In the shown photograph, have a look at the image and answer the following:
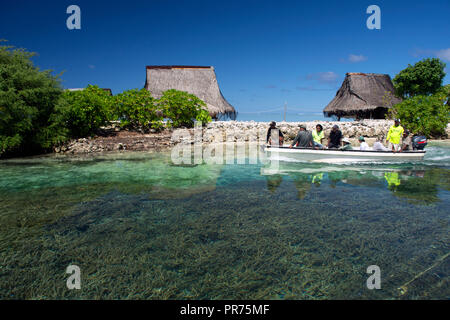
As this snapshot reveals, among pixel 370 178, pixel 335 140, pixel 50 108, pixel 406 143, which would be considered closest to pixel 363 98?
pixel 406 143

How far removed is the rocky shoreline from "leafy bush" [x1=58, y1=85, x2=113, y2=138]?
0.97 metres

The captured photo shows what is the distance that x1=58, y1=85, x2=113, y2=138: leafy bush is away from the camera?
18641 mm

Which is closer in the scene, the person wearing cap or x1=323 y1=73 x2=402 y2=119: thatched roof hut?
the person wearing cap

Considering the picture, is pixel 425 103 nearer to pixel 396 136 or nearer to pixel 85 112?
pixel 396 136

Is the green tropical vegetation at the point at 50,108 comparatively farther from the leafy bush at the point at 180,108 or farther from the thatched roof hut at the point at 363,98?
the thatched roof hut at the point at 363,98

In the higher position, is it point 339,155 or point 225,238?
point 339,155

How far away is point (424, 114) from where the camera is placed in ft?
82.1

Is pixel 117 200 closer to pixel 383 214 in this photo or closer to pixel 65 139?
pixel 383 214

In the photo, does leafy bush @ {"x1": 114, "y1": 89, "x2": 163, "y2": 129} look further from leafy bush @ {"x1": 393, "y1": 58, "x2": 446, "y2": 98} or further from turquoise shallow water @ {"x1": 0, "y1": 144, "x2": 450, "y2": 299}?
leafy bush @ {"x1": 393, "y1": 58, "x2": 446, "y2": 98}

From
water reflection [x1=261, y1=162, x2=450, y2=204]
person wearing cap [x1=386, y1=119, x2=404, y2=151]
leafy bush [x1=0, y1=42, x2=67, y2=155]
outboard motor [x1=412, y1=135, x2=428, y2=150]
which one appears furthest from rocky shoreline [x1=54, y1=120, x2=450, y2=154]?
water reflection [x1=261, y1=162, x2=450, y2=204]

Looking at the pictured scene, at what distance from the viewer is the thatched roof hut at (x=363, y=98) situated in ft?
102

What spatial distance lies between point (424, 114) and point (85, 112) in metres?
30.6
